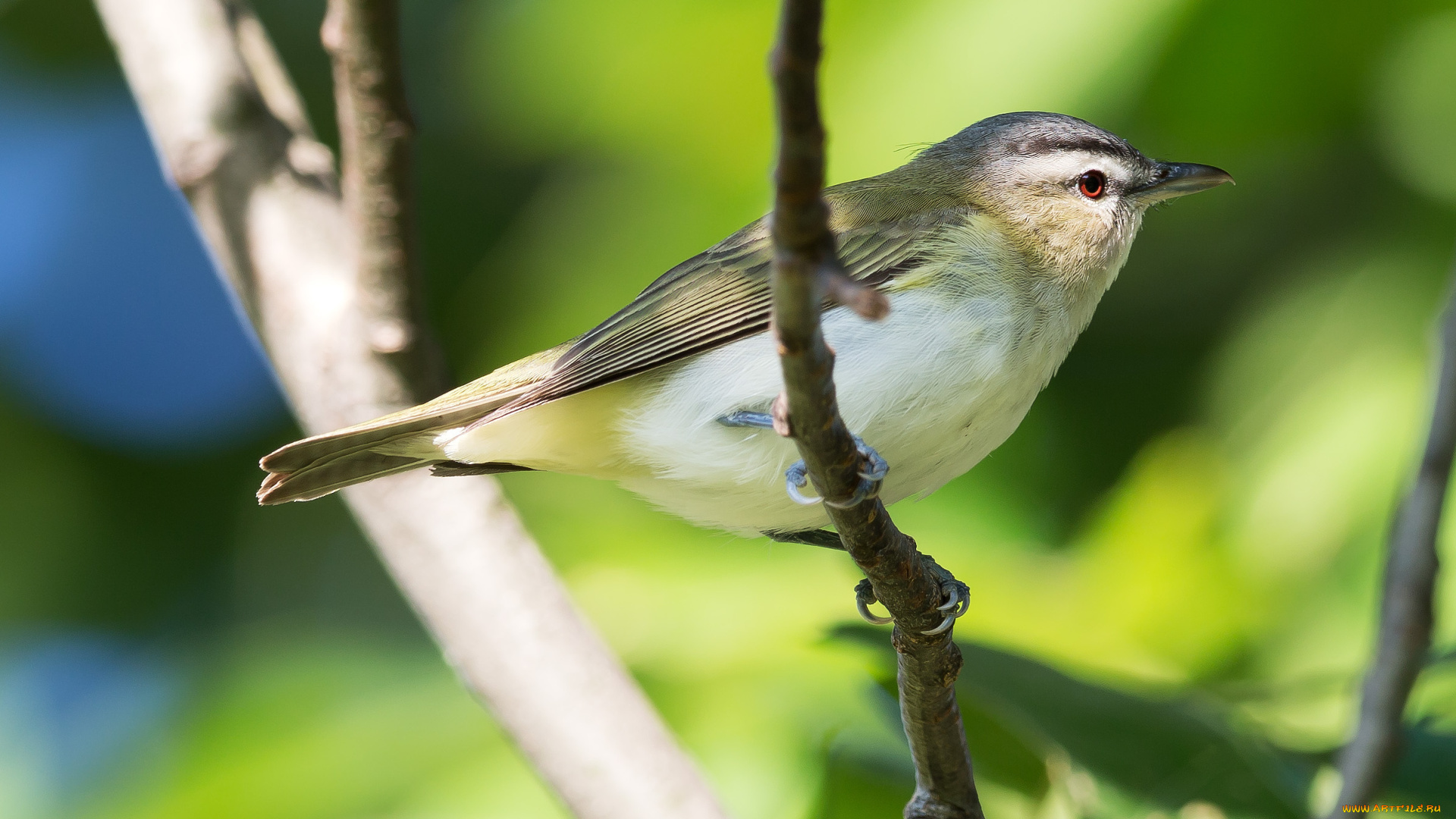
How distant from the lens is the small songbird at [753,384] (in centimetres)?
262

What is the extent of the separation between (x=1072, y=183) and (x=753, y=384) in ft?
4.26

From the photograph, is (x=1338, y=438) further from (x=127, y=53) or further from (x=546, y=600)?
(x=127, y=53)

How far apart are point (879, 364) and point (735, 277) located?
0.45 m

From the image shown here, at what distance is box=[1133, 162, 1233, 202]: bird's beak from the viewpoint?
3418 millimetres

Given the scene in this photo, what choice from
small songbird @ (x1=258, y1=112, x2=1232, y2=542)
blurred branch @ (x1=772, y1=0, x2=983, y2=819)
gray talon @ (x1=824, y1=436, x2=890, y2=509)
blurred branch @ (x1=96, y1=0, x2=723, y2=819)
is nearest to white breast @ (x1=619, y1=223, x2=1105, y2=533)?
→ small songbird @ (x1=258, y1=112, x2=1232, y2=542)

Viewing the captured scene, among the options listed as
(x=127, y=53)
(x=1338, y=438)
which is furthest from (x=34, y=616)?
(x=1338, y=438)

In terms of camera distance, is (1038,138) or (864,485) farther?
(1038,138)

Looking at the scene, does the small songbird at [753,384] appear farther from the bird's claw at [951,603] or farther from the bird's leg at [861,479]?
the bird's claw at [951,603]

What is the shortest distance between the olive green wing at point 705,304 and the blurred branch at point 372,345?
364 mm

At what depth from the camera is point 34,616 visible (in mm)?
4695

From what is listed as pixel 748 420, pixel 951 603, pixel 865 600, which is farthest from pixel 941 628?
pixel 748 420

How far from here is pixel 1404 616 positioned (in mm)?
1913

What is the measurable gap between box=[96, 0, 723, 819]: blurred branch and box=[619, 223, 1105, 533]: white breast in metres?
0.44

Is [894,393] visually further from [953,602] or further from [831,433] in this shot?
[831,433]
